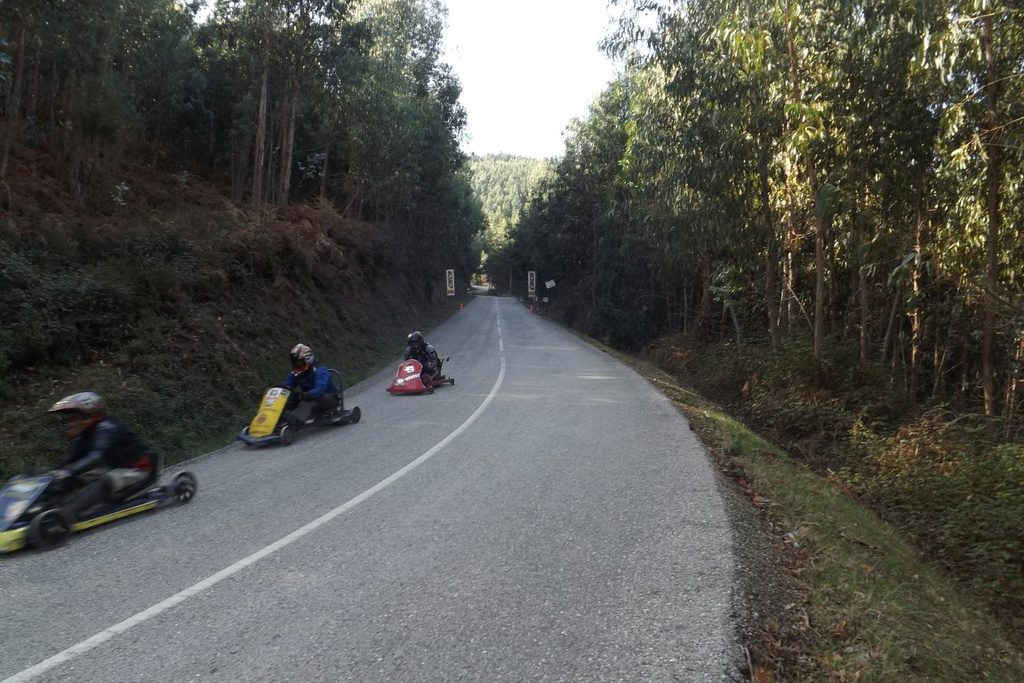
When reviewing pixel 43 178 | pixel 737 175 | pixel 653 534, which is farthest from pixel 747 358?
pixel 43 178

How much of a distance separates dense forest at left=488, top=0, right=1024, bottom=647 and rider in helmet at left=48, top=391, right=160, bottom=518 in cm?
897

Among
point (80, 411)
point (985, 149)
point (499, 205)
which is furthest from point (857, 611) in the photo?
point (499, 205)

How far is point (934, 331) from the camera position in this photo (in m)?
17.4

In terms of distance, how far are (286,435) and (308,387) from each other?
1191 millimetres

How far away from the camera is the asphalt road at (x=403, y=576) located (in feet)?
13.0

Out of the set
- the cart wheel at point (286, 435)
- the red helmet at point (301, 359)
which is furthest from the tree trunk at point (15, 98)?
the cart wheel at point (286, 435)

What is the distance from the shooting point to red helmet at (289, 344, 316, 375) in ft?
37.7

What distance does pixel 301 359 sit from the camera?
1150 cm

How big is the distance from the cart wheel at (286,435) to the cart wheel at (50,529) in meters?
4.26

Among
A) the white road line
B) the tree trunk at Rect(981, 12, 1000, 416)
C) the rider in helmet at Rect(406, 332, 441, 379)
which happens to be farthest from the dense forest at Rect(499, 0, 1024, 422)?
the white road line

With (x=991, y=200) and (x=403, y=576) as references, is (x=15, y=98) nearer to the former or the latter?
(x=403, y=576)

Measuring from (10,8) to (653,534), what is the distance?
18916 millimetres

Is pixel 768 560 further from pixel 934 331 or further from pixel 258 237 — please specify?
pixel 258 237

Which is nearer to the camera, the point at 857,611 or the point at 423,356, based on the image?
the point at 857,611
